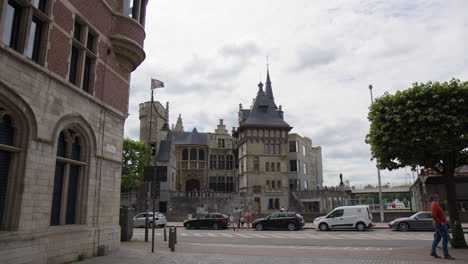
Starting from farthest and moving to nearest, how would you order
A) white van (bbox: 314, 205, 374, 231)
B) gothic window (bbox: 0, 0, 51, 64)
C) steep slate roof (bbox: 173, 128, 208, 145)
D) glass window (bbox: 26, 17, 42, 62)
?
steep slate roof (bbox: 173, 128, 208, 145) < white van (bbox: 314, 205, 374, 231) < glass window (bbox: 26, 17, 42, 62) < gothic window (bbox: 0, 0, 51, 64)

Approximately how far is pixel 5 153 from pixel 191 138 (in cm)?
5004

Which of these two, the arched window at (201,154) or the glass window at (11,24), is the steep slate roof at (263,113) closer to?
the arched window at (201,154)

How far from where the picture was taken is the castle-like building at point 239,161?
47.3m

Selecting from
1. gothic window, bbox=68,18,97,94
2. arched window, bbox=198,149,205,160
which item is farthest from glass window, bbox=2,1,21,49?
arched window, bbox=198,149,205,160

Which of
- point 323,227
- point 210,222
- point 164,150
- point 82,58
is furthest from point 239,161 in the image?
point 82,58

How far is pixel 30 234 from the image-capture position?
349 inches

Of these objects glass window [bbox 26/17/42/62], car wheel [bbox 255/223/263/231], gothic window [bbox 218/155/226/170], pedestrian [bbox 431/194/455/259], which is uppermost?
gothic window [bbox 218/155/226/170]

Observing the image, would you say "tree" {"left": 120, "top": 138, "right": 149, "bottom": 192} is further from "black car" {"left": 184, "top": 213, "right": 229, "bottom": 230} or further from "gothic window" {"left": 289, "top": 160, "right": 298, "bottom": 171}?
"gothic window" {"left": 289, "top": 160, "right": 298, "bottom": 171}

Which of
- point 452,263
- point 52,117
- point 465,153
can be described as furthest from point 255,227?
point 52,117

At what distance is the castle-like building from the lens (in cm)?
4728

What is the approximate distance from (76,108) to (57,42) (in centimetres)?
209

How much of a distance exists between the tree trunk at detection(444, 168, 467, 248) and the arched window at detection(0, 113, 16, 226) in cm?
1447

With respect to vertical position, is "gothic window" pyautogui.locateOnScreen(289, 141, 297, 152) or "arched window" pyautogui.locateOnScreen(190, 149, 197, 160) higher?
"gothic window" pyautogui.locateOnScreen(289, 141, 297, 152)

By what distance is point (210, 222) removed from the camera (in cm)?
2797
